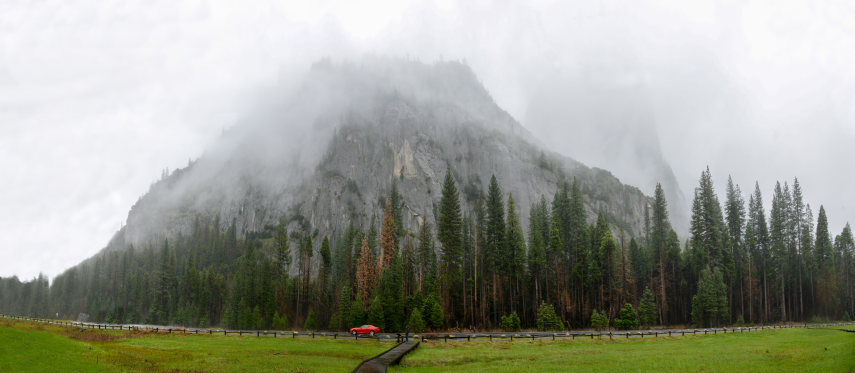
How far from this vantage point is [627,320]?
8019 cm

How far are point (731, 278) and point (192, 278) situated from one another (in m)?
143

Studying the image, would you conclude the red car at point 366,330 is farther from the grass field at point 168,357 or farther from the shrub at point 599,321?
the shrub at point 599,321

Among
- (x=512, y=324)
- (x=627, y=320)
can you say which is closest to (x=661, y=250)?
(x=627, y=320)

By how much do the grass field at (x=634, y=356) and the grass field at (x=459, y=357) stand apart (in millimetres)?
55

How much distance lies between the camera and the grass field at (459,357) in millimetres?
A: 31656

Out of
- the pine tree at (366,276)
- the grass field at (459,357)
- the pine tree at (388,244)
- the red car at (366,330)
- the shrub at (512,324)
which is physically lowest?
the shrub at (512,324)

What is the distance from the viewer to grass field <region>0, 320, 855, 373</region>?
31.7 meters

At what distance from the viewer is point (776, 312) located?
336 ft

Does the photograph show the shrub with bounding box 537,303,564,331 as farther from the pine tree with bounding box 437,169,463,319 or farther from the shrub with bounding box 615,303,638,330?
the pine tree with bounding box 437,169,463,319

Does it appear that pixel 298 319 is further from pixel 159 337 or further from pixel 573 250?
pixel 573 250

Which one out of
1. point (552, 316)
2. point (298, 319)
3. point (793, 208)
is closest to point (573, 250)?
point (552, 316)

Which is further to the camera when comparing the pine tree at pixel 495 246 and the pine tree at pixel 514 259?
the pine tree at pixel 495 246

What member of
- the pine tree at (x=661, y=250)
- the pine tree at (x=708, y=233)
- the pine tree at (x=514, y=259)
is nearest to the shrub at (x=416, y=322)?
the pine tree at (x=514, y=259)

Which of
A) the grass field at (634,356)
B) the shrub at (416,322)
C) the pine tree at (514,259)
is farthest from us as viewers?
the pine tree at (514,259)
